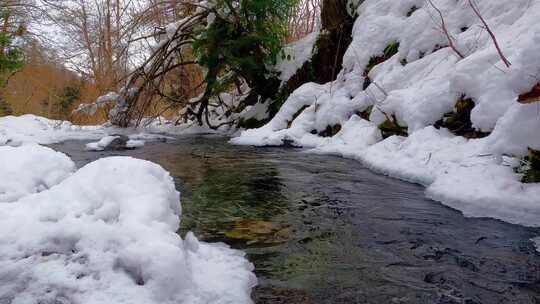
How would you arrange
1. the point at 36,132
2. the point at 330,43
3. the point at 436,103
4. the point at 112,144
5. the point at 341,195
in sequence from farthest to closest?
the point at 36,132, the point at 330,43, the point at 112,144, the point at 436,103, the point at 341,195

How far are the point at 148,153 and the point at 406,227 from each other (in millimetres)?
4754

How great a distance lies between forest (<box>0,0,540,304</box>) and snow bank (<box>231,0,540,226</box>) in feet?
0.06

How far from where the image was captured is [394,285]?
1.64 metres

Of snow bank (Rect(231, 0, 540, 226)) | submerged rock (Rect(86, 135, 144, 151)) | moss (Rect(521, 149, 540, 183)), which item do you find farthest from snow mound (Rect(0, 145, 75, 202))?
submerged rock (Rect(86, 135, 144, 151))

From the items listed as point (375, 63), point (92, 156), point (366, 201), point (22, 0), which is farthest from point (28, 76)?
point (366, 201)

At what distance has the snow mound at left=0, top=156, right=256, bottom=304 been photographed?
137cm

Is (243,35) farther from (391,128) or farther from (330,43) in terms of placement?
(391,128)

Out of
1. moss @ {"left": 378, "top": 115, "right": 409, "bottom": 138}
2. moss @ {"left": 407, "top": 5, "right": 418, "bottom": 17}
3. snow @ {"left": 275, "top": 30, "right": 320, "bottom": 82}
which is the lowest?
moss @ {"left": 378, "top": 115, "right": 409, "bottom": 138}

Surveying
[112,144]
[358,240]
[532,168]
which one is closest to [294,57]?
[112,144]

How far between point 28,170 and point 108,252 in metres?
1.04

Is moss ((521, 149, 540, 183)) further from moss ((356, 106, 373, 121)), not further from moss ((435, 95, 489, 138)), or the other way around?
moss ((356, 106, 373, 121))

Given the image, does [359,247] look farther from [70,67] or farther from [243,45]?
[70,67]

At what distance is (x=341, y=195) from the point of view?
3297 mm

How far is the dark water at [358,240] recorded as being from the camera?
63.1 inches
